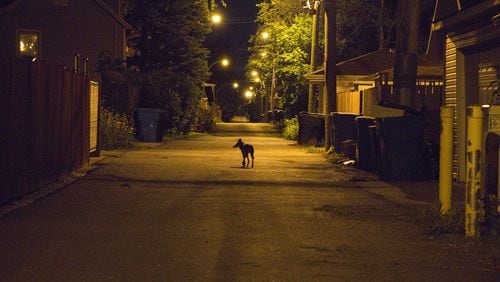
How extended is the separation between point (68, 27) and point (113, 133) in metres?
12.5

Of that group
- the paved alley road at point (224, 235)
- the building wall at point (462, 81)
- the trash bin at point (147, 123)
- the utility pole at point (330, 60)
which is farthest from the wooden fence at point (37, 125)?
the trash bin at point (147, 123)

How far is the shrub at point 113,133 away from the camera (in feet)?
80.8

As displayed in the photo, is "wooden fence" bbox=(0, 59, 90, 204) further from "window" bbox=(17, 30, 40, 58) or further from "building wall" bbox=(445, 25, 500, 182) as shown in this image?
"window" bbox=(17, 30, 40, 58)

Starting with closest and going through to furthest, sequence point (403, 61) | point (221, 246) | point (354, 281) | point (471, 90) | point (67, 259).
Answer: point (354, 281) < point (67, 259) < point (221, 246) < point (471, 90) < point (403, 61)

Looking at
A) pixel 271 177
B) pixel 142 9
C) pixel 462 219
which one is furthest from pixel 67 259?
pixel 142 9

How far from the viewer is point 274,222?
10.5 metres

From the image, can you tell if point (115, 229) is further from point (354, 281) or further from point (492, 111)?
point (492, 111)

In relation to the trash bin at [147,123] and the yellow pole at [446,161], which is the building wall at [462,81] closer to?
the yellow pole at [446,161]

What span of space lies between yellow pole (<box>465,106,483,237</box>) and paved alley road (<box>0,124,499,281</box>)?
373 mm

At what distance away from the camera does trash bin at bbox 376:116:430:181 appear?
15.5m

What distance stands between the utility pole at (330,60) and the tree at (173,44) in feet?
40.9

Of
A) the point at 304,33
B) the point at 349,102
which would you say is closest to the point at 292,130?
the point at 304,33

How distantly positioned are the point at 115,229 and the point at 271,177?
7.23 metres

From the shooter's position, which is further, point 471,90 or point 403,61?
point 403,61
